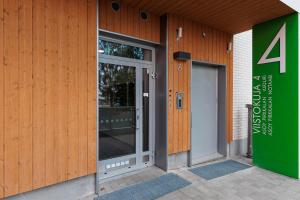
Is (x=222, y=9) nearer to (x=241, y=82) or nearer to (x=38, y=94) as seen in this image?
(x=241, y=82)

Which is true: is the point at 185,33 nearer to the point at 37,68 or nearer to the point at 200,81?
the point at 200,81

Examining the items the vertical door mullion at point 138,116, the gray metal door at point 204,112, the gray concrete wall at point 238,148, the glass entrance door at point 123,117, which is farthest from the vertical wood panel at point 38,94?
the gray concrete wall at point 238,148

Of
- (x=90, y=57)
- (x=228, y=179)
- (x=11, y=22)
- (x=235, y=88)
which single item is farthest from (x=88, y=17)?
(x=235, y=88)

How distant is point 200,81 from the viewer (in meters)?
4.26

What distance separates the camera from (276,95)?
3576 millimetres

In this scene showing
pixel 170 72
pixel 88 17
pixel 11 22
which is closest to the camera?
pixel 11 22

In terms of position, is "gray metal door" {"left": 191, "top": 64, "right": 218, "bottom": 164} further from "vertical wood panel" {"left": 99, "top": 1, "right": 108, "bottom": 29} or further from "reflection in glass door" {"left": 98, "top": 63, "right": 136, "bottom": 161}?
"vertical wood panel" {"left": 99, "top": 1, "right": 108, "bottom": 29}

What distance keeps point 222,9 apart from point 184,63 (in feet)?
3.65

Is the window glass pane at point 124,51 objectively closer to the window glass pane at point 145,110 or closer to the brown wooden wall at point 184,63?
the window glass pane at point 145,110

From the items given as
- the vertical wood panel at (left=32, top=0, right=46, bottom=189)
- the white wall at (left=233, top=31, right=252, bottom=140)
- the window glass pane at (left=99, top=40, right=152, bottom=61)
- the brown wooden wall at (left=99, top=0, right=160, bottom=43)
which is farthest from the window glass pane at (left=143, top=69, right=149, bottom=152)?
the white wall at (left=233, top=31, right=252, bottom=140)

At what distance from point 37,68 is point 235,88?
4197 millimetres

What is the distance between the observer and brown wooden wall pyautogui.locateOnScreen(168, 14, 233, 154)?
3592 mm

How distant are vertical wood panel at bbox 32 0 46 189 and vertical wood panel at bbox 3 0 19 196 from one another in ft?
0.58

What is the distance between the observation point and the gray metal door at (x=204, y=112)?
419cm
